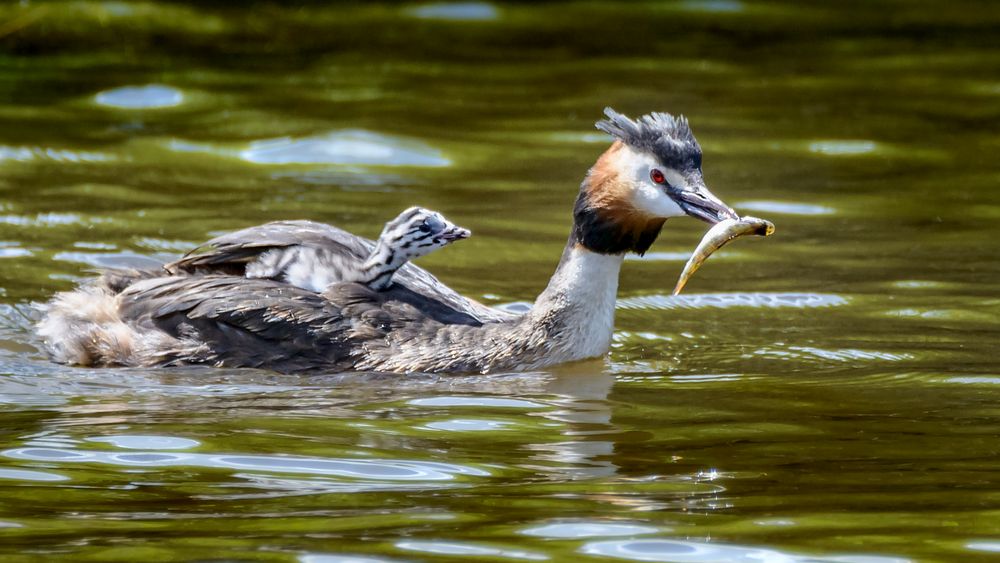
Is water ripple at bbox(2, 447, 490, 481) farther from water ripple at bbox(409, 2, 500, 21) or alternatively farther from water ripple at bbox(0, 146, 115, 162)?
water ripple at bbox(409, 2, 500, 21)

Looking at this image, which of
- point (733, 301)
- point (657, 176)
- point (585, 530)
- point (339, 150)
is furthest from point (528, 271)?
point (585, 530)

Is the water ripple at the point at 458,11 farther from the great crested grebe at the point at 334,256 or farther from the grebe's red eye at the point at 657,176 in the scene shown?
the grebe's red eye at the point at 657,176

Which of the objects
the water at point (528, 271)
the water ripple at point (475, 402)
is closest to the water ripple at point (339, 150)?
the water at point (528, 271)

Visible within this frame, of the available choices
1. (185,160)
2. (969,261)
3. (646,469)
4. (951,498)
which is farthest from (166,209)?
(951,498)

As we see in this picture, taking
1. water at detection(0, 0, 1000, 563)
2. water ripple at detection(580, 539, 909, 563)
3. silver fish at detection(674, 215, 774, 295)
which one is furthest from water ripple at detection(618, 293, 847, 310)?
water ripple at detection(580, 539, 909, 563)

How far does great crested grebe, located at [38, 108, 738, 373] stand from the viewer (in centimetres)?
796

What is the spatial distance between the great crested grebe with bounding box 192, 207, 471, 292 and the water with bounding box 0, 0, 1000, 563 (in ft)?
1.80

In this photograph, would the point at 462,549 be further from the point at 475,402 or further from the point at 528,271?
the point at 528,271

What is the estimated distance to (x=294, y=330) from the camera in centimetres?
802

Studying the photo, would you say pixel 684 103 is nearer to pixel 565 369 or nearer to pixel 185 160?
pixel 185 160

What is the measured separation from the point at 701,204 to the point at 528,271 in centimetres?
248

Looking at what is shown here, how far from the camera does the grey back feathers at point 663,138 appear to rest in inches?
310

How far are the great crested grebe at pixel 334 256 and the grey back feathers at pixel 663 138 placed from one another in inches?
34.5

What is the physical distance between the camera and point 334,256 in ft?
27.2
